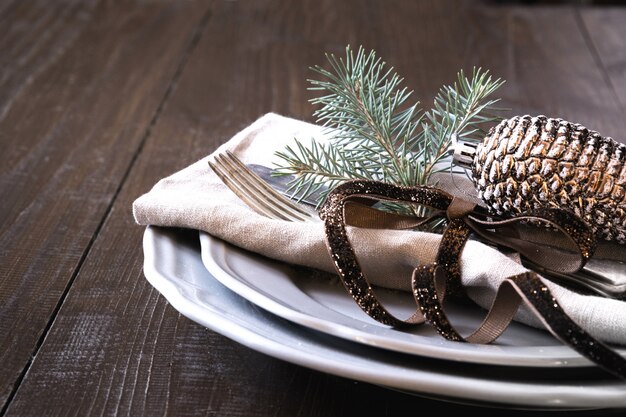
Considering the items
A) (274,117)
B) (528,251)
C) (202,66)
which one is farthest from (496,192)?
(202,66)

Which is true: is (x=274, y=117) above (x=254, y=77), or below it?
above

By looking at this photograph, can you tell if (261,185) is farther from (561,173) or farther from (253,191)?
(561,173)

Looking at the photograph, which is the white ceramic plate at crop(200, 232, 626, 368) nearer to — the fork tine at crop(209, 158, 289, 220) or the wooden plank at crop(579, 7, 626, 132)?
the fork tine at crop(209, 158, 289, 220)

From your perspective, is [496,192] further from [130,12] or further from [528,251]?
[130,12]

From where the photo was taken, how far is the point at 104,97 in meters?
1.19

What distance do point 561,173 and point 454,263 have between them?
0.10 m

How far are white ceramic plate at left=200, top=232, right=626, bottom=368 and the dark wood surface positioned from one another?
48 mm

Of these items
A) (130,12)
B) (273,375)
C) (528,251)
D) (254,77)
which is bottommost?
(130,12)

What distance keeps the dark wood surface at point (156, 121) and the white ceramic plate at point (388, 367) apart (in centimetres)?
5

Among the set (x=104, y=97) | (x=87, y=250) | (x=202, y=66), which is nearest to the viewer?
(x=87, y=250)

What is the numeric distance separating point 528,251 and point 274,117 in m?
0.35

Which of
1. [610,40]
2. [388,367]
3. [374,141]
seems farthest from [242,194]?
[610,40]

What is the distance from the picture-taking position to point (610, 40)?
153 cm

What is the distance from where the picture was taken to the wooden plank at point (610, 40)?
1327 millimetres
